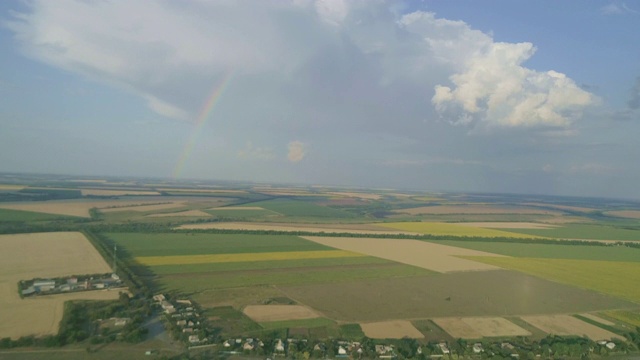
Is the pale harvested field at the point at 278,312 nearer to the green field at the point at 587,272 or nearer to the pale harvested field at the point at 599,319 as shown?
the pale harvested field at the point at 599,319

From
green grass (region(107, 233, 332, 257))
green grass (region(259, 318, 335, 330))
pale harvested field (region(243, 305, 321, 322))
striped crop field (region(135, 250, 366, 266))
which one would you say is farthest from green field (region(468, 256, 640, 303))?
pale harvested field (region(243, 305, 321, 322))

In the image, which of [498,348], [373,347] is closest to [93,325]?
[373,347]

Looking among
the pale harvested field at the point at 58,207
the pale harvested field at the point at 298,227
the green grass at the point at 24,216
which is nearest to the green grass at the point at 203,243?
the pale harvested field at the point at 298,227

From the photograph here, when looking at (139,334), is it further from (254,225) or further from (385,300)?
(254,225)

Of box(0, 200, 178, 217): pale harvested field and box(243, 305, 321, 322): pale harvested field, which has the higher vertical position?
box(0, 200, 178, 217): pale harvested field

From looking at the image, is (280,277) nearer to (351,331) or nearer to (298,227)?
(351,331)

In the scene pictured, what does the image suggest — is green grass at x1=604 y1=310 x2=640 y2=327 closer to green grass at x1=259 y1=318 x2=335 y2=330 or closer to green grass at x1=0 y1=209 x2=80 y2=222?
green grass at x1=259 y1=318 x2=335 y2=330

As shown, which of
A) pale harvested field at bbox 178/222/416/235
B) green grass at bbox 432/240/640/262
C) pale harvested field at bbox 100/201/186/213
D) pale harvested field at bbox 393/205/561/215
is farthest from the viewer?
pale harvested field at bbox 393/205/561/215
